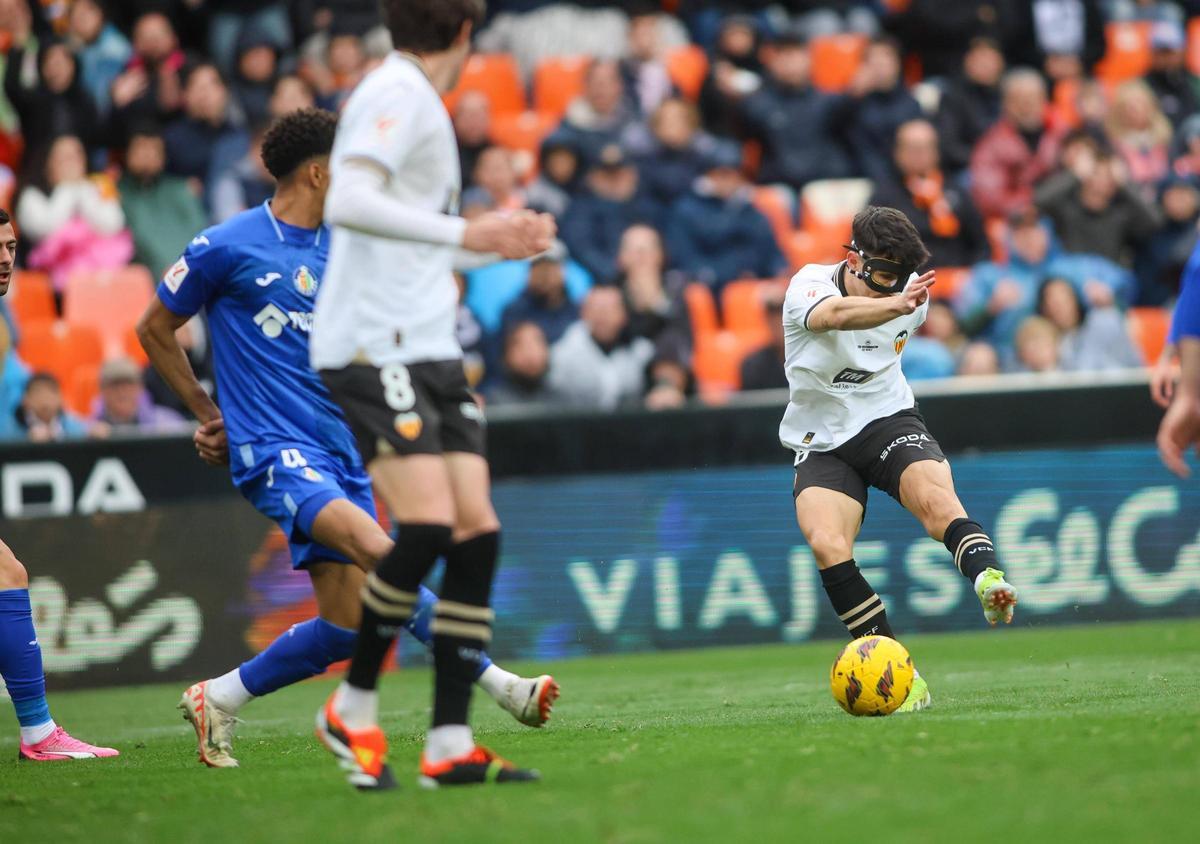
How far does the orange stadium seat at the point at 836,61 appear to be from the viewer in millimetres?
17875

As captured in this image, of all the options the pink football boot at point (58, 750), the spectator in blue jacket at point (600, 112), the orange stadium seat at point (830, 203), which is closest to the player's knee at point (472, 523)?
the pink football boot at point (58, 750)

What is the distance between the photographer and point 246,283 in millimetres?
6711

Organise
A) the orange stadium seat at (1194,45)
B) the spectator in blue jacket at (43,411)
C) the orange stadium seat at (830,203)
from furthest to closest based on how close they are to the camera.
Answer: the orange stadium seat at (1194,45), the orange stadium seat at (830,203), the spectator in blue jacket at (43,411)

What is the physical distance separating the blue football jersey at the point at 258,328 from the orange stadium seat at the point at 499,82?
10.8 m

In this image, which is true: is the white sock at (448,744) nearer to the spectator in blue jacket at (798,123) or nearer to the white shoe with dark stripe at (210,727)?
the white shoe with dark stripe at (210,727)

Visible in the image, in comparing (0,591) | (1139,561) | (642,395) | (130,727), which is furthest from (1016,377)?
(0,591)

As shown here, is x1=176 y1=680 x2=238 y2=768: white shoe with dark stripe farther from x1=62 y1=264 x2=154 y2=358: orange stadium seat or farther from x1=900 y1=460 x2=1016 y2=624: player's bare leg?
x1=62 y1=264 x2=154 y2=358: orange stadium seat

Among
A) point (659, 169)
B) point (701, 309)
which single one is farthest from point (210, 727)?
point (659, 169)

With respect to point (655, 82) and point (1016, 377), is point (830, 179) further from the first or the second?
point (1016, 377)

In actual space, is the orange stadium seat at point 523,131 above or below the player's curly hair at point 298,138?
below

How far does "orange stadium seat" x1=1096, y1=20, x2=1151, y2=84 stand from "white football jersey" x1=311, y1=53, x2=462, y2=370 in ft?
49.6

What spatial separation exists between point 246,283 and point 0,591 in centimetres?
187

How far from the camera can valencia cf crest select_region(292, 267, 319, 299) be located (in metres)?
6.77

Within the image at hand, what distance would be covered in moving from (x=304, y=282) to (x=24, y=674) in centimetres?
219
